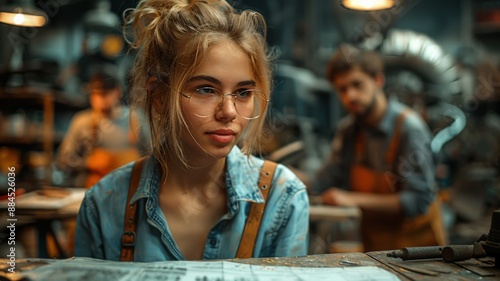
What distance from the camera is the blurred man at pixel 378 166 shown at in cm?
299

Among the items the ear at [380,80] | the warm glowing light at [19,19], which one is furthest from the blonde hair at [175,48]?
the ear at [380,80]

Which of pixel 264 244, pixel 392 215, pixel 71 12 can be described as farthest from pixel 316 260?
pixel 71 12

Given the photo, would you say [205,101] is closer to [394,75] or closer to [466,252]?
[466,252]

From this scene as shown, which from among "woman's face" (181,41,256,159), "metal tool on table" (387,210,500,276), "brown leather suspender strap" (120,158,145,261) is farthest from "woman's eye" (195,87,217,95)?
"metal tool on table" (387,210,500,276)

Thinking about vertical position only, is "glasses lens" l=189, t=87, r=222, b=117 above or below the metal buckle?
above

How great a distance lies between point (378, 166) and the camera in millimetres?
3158

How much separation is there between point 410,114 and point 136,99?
2224 millimetres

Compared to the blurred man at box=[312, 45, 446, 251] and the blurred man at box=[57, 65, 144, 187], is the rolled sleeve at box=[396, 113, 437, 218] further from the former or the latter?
the blurred man at box=[57, 65, 144, 187]

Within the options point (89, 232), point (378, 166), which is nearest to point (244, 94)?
point (89, 232)

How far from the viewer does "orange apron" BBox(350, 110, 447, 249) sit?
2.96 m

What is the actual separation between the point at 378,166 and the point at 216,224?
6.69 feet

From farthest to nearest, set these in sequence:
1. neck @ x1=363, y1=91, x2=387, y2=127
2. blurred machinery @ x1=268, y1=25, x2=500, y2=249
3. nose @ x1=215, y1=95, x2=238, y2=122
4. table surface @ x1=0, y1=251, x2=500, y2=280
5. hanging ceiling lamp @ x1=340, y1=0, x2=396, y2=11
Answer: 1. blurred machinery @ x1=268, y1=25, x2=500, y2=249
2. neck @ x1=363, y1=91, x2=387, y2=127
3. hanging ceiling lamp @ x1=340, y1=0, x2=396, y2=11
4. nose @ x1=215, y1=95, x2=238, y2=122
5. table surface @ x1=0, y1=251, x2=500, y2=280

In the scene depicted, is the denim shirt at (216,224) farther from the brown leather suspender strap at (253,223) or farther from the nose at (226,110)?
the nose at (226,110)

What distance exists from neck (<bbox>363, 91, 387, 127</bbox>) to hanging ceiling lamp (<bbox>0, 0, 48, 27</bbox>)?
2.01m
